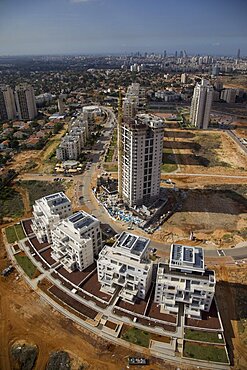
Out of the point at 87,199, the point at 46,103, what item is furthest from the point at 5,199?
the point at 46,103

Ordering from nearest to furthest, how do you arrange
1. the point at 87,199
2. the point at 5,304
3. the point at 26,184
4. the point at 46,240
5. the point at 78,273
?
1. the point at 5,304
2. the point at 78,273
3. the point at 46,240
4. the point at 87,199
5. the point at 26,184

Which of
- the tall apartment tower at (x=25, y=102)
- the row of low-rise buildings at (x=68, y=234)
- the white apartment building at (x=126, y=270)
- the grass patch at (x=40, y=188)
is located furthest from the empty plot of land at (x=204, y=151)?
the tall apartment tower at (x=25, y=102)

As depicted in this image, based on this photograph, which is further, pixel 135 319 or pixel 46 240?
pixel 46 240

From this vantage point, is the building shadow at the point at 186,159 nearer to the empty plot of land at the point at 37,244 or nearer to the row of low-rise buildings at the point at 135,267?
the row of low-rise buildings at the point at 135,267

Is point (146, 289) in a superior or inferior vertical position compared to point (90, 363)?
superior

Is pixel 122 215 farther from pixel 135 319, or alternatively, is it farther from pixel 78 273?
pixel 135 319

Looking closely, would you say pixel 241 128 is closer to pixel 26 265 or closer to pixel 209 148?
pixel 209 148

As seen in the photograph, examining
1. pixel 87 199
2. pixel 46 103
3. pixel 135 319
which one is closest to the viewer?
pixel 135 319
